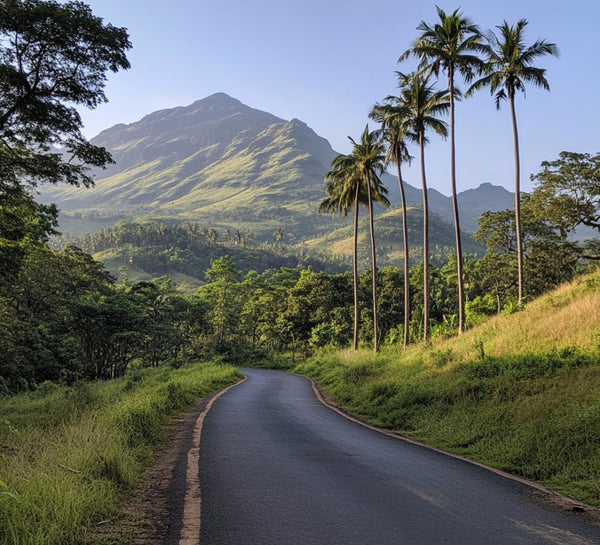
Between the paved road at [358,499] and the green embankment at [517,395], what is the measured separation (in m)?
1.10

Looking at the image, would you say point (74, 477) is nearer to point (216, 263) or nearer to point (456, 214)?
point (456, 214)

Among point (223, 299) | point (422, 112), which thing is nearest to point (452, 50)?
point (422, 112)

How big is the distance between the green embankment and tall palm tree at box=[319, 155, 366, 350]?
1706cm

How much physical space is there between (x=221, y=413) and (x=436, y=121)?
22567mm

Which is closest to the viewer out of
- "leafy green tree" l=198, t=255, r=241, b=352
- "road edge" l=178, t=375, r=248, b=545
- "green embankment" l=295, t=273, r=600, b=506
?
"road edge" l=178, t=375, r=248, b=545

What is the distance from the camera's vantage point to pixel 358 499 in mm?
5711

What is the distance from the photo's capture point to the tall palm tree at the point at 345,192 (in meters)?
36.8

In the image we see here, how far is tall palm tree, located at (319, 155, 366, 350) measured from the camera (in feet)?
121

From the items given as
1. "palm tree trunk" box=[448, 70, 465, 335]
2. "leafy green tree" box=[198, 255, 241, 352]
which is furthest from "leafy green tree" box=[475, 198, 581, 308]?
"leafy green tree" box=[198, 255, 241, 352]

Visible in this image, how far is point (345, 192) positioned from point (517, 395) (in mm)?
28707

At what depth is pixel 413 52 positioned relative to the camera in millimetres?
26406

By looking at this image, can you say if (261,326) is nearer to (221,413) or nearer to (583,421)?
(221,413)

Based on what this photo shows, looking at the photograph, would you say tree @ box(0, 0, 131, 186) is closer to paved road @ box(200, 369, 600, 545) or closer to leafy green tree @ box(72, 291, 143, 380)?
paved road @ box(200, 369, 600, 545)

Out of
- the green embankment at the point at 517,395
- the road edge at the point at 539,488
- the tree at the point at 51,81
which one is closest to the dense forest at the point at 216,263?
the tree at the point at 51,81
